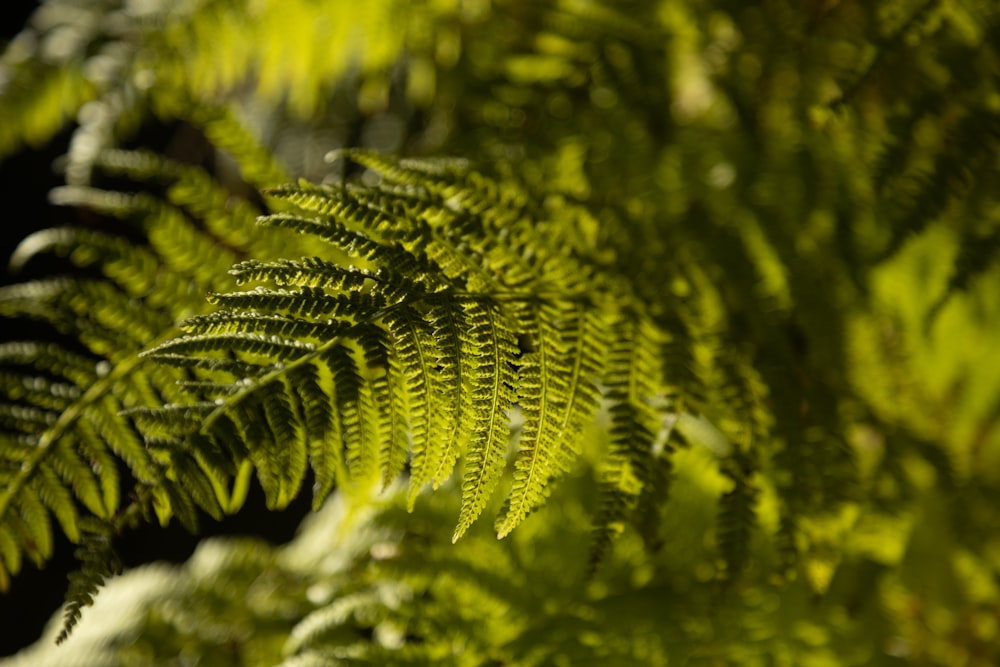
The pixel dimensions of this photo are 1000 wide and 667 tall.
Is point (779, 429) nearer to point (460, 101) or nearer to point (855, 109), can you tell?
point (855, 109)

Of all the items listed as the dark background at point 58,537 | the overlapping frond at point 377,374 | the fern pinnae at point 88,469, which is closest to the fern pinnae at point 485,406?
the overlapping frond at point 377,374

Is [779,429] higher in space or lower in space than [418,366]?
lower

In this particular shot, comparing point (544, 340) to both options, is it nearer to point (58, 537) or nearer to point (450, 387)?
point (450, 387)

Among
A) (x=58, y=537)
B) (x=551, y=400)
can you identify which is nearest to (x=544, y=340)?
(x=551, y=400)

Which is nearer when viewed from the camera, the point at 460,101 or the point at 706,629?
the point at 706,629

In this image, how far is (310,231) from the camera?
713mm

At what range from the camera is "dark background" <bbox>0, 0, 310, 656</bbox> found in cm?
229

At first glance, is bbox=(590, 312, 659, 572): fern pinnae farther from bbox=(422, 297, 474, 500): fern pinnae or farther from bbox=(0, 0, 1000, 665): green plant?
bbox=(422, 297, 474, 500): fern pinnae

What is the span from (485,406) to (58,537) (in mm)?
1934

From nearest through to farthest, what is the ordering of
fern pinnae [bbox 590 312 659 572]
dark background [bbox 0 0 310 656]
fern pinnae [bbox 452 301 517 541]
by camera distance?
fern pinnae [bbox 452 301 517 541] < fern pinnae [bbox 590 312 659 572] < dark background [bbox 0 0 310 656]


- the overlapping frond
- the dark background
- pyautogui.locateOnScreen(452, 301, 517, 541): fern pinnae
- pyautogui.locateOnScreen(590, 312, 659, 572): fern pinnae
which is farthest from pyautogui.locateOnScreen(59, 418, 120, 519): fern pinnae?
the dark background

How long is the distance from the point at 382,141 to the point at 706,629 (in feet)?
4.63

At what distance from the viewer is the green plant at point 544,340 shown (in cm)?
71

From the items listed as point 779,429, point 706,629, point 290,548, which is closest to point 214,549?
point 290,548
